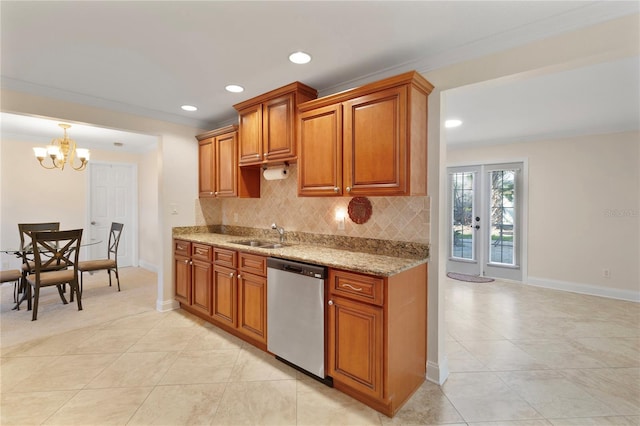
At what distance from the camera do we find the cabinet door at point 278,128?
111 inches

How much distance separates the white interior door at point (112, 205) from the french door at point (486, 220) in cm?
660

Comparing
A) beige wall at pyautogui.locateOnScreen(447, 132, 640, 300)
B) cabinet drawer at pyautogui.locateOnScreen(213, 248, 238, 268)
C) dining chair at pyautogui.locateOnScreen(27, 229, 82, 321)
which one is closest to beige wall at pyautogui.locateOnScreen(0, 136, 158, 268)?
dining chair at pyautogui.locateOnScreen(27, 229, 82, 321)

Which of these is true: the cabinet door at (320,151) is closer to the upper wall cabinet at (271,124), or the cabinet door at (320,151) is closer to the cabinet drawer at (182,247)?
the upper wall cabinet at (271,124)

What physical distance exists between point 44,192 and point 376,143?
5.96 meters

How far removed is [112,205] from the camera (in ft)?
19.7

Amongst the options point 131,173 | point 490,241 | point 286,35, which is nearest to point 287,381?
point 286,35

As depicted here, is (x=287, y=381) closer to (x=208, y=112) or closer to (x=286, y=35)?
(x=286, y=35)

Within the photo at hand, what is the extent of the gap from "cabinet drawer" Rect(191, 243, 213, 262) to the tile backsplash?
2.24ft

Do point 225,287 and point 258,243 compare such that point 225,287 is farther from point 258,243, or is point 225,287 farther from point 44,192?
point 44,192

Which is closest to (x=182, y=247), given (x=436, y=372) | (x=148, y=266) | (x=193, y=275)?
(x=193, y=275)

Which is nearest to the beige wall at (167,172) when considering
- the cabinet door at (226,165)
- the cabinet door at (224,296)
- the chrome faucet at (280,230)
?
the cabinet door at (226,165)

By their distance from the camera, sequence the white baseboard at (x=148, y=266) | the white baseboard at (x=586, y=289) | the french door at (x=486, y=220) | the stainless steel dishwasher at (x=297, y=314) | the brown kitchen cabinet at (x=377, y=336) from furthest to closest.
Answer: the white baseboard at (x=148, y=266) < the french door at (x=486, y=220) < the white baseboard at (x=586, y=289) < the stainless steel dishwasher at (x=297, y=314) < the brown kitchen cabinet at (x=377, y=336)

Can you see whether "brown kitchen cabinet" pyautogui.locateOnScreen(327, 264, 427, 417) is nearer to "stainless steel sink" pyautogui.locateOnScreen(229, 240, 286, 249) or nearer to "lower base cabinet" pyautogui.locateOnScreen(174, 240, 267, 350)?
"lower base cabinet" pyautogui.locateOnScreen(174, 240, 267, 350)

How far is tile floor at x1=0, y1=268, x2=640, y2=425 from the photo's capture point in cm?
192
